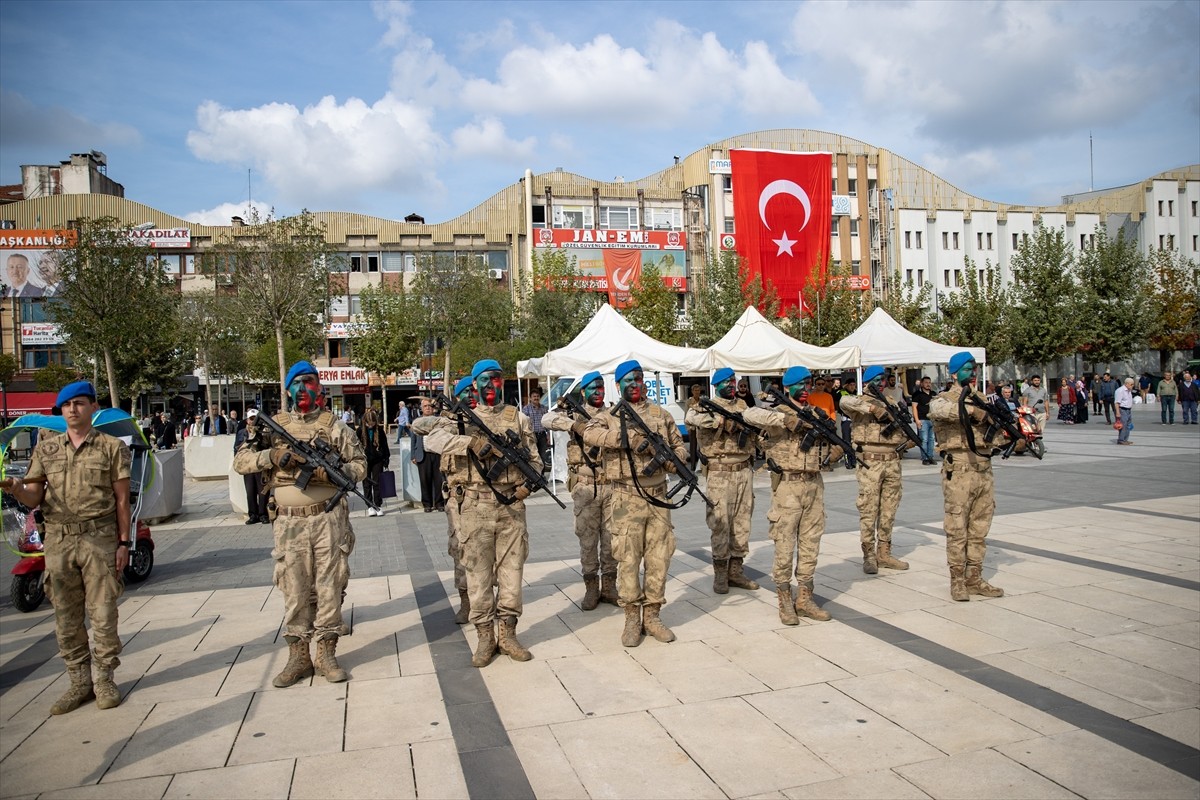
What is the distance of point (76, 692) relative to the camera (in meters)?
5.22

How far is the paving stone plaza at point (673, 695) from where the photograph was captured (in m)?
4.10

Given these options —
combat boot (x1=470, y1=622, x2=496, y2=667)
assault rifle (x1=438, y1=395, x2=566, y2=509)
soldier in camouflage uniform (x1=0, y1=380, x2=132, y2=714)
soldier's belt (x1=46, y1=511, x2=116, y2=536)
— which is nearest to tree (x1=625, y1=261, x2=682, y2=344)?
assault rifle (x1=438, y1=395, x2=566, y2=509)

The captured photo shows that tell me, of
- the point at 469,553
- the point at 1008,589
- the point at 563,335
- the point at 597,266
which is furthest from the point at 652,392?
the point at 597,266

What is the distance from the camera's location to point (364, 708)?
16.7 feet

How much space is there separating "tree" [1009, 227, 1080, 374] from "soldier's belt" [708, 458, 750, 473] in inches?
1505

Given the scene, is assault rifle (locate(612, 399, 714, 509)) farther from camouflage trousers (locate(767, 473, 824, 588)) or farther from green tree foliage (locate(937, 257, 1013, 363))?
green tree foliage (locate(937, 257, 1013, 363))

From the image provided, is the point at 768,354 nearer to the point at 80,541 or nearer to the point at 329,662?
the point at 329,662

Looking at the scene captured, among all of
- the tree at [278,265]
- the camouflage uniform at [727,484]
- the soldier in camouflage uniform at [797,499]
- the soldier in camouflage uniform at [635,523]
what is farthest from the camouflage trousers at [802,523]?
the tree at [278,265]

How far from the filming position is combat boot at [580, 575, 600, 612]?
7281mm

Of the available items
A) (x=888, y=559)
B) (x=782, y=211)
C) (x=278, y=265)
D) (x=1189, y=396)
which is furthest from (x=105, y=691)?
(x=782, y=211)

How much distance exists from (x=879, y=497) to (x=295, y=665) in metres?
5.64

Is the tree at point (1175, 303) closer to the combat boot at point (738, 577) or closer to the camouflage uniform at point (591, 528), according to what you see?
the combat boot at point (738, 577)

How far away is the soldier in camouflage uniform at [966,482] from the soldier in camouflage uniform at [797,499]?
125cm

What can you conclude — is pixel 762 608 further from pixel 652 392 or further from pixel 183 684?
pixel 652 392
